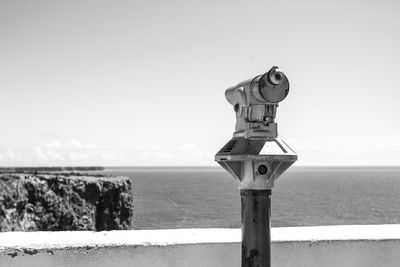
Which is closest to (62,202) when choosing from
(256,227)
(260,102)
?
(256,227)

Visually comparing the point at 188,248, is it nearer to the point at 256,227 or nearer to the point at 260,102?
the point at 256,227

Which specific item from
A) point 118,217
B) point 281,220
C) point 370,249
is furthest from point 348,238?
point 281,220

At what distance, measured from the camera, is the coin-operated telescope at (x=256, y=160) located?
2.17 meters

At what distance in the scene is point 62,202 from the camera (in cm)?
3725

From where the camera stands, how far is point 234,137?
2.29 m

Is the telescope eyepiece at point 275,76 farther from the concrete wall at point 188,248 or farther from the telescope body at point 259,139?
the concrete wall at point 188,248

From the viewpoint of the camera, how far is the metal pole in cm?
222

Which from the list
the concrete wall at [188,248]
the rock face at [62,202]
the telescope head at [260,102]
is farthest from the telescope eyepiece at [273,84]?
the rock face at [62,202]

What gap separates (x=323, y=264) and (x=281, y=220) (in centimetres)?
5600

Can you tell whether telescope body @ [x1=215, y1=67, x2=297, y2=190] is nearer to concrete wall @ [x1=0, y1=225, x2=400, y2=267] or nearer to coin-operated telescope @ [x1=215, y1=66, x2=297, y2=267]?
coin-operated telescope @ [x1=215, y1=66, x2=297, y2=267]

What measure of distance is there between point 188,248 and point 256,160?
34.6 inches

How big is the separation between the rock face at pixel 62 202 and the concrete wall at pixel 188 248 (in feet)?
92.7

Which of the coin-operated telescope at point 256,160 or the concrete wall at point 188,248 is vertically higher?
the coin-operated telescope at point 256,160

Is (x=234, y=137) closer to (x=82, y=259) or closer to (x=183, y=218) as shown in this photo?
(x=82, y=259)
